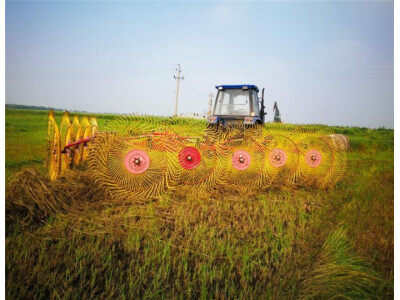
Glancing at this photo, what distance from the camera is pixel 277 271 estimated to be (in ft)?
6.45

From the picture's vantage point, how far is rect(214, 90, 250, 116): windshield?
19.9 ft

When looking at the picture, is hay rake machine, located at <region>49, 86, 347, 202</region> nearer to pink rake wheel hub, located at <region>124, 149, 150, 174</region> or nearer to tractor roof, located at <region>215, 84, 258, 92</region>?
pink rake wheel hub, located at <region>124, 149, 150, 174</region>

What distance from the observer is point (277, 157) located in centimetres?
427

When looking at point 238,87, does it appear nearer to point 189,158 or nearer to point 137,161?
point 189,158

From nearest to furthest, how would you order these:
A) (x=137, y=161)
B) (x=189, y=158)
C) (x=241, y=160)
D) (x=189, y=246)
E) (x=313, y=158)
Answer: (x=189, y=246)
(x=137, y=161)
(x=189, y=158)
(x=241, y=160)
(x=313, y=158)

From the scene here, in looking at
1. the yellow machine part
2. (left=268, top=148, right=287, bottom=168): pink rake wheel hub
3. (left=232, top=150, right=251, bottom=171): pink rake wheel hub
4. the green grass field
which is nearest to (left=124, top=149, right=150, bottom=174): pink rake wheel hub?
the green grass field

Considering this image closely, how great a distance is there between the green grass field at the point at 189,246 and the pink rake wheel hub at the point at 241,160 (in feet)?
2.02

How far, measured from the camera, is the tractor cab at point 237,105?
5.86m

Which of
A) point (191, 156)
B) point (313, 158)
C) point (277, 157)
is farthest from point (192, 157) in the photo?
point (313, 158)

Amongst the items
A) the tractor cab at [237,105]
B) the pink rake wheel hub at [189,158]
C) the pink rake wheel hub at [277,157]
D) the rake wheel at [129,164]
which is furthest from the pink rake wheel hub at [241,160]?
the tractor cab at [237,105]

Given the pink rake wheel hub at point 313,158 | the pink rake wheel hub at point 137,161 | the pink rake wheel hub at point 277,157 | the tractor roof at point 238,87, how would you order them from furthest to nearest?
the tractor roof at point 238,87 < the pink rake wheel hub at point 313,158 < the pink rake wheel hub at point 277,157 < the pink rake wheel hub at point 137,161

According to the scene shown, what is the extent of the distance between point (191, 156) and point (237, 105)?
10.8ft

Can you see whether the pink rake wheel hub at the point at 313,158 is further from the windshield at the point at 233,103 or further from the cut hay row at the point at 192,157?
the windshield at the point at 233,103

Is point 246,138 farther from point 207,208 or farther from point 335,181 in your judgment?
point 335,181
